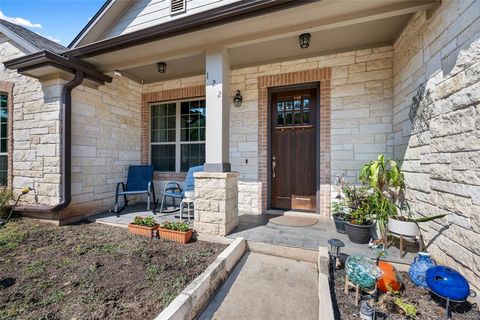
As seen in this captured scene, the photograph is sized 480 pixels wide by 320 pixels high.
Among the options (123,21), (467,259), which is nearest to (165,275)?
(467,259)

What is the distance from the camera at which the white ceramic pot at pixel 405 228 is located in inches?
84.7

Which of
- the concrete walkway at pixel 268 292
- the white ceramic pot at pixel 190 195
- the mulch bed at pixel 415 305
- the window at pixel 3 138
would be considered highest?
the window at pixel 3 138

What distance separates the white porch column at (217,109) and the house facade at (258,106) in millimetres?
19

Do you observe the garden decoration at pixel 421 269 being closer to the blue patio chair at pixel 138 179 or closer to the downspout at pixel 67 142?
the blue patio chair at pixel 138 179

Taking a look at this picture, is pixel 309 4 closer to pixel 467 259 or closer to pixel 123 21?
pixel 467 259

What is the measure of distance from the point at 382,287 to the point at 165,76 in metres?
4.96

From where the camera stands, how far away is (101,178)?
13.4 feet

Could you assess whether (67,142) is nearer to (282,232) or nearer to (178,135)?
(178,135)

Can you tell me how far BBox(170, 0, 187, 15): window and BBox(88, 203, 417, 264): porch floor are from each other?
3690 mm

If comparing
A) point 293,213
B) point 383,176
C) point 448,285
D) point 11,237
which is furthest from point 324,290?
point 11,237

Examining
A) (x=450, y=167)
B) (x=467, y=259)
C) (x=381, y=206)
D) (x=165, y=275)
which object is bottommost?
(x=165, y=275)

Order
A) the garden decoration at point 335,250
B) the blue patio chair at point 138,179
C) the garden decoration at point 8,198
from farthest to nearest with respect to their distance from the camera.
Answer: the blue patio chair at point 138,179 → the garden decoration at point 8,198 → the garden decoration at point 335,250

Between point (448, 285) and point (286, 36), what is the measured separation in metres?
2.93

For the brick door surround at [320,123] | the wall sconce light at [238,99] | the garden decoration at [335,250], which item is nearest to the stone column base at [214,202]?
the brick door surround at [320,123]
